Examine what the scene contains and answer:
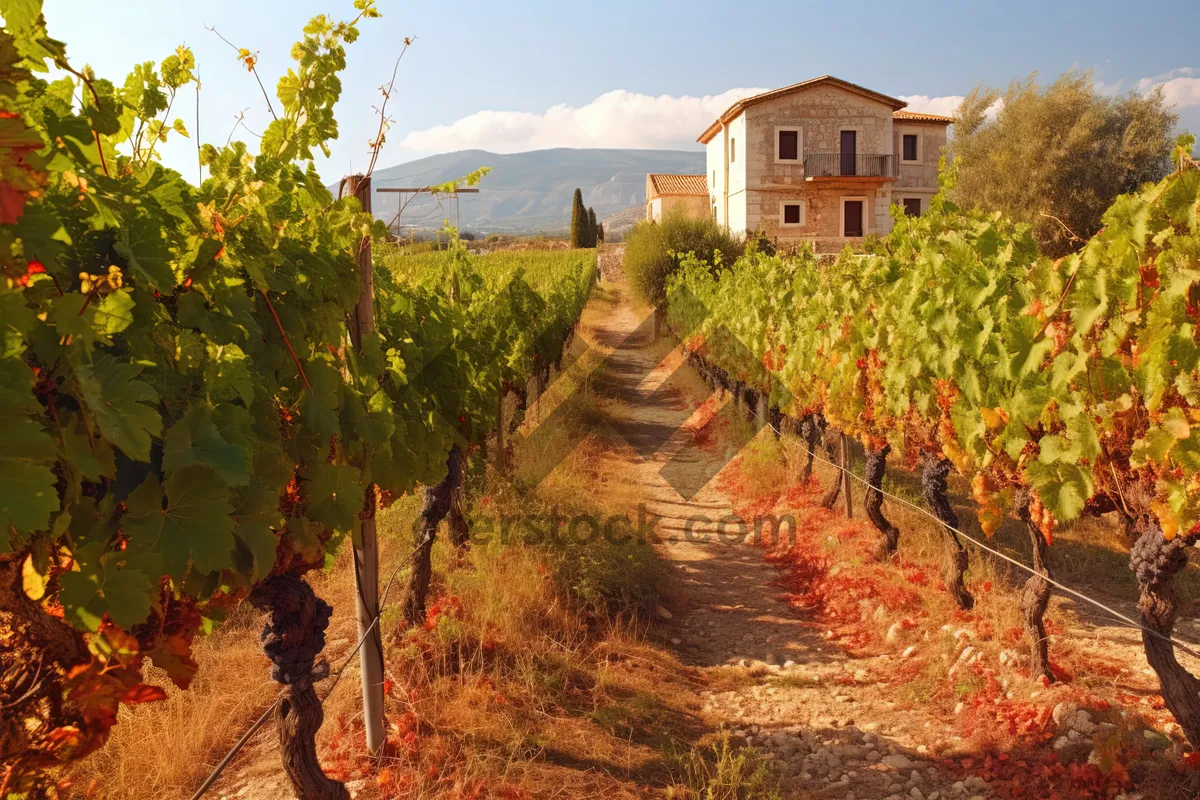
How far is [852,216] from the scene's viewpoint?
28953 mm

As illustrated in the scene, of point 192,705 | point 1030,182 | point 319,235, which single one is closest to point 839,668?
point 192,705

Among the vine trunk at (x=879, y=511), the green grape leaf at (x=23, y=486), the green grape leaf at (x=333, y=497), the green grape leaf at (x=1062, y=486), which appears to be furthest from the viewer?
the vine trunk at (x=879, y=511)

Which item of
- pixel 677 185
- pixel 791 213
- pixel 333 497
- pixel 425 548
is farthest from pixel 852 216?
pixel 333 497

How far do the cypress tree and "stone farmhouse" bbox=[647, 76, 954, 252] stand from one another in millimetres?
21178

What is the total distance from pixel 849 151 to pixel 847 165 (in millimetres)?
502

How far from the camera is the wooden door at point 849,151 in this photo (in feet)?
91.2

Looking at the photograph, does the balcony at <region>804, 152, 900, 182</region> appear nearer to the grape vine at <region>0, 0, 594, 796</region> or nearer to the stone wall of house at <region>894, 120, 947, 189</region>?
the stone wall of house at <region>894, 120, 947, 189</region>

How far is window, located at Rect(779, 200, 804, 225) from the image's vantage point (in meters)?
27.9

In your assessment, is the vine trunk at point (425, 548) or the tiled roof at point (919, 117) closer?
the vine trunk at point (425, 548)

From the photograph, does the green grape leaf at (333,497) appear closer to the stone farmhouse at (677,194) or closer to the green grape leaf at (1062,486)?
the green grape leaf at (1062,486)

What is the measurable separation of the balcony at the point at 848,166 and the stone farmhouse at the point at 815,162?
0.11 ft

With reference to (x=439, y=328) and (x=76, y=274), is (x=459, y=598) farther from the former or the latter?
(x=76, y=274)

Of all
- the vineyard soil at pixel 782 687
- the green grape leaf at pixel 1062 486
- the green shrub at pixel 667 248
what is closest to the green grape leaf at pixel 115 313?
the vineyard soil at pixel 782 687

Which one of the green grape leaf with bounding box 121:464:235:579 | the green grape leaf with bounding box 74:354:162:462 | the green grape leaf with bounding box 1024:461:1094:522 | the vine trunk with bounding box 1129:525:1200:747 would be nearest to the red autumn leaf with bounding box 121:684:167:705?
the green grape leaf with bounding box 121:464:235:579
